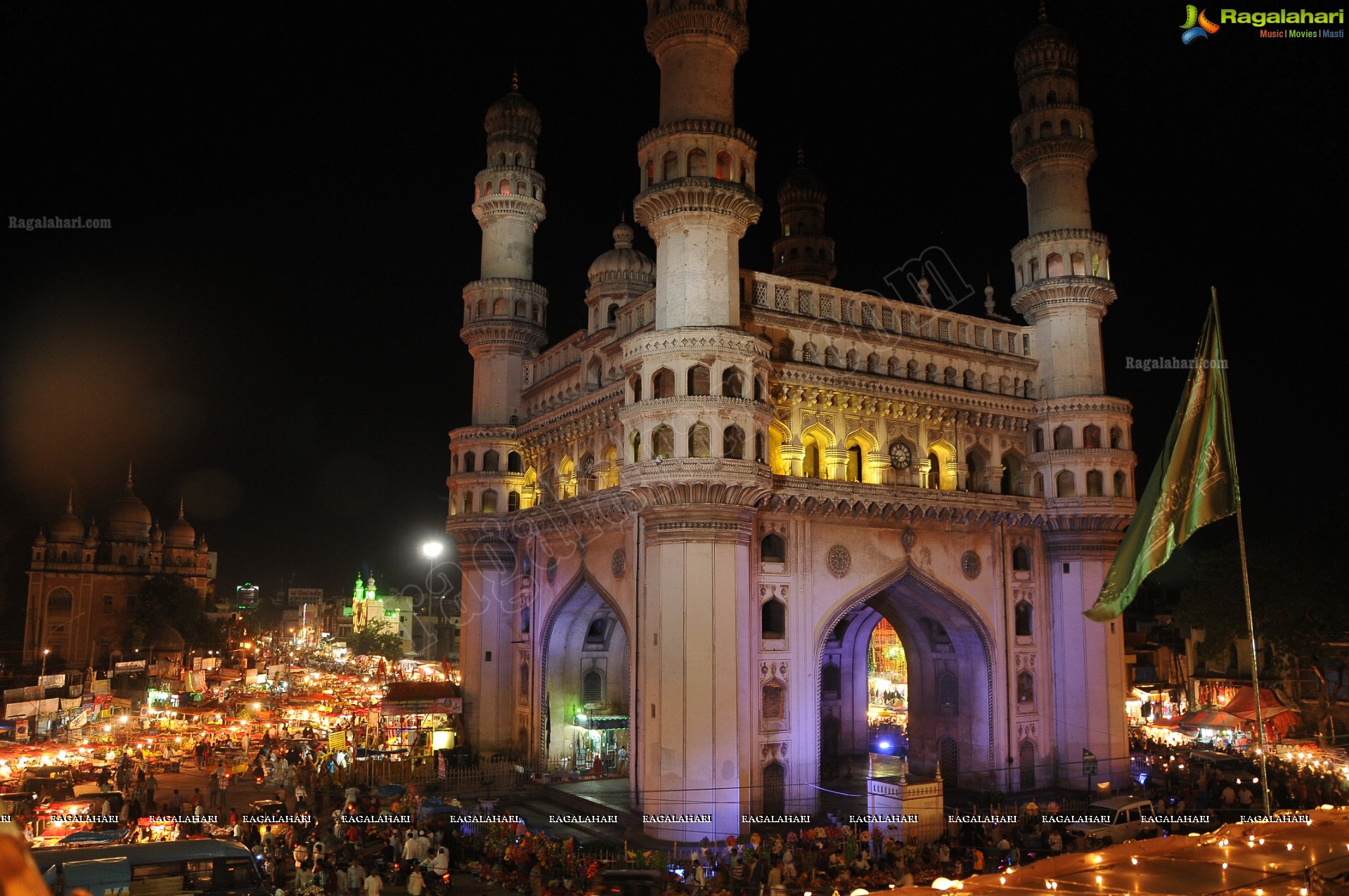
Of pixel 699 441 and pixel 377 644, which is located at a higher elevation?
pixel 699 441

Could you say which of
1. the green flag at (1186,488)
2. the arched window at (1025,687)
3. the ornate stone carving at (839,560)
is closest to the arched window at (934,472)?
the ornate stone carving at (839,560)

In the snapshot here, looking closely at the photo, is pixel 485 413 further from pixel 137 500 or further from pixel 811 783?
pixel 137 500

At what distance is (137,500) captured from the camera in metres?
86.3

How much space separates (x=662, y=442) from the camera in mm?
27391

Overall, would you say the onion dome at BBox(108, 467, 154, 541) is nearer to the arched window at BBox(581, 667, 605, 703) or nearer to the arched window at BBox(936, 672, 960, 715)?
the arched window at BBox(581, 667, 605, 703)

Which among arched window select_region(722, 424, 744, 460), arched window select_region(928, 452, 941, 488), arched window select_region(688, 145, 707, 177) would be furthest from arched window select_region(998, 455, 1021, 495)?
arched window select_region(688, 145, 707, 177)

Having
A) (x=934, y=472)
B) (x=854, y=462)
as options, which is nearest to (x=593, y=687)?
(x=854, y=462)

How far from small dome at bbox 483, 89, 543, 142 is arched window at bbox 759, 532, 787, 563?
847 inches

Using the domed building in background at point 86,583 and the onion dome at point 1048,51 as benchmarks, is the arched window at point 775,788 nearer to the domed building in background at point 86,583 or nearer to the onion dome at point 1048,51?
the onion dome at point 1048,51

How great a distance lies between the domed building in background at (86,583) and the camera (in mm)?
73000

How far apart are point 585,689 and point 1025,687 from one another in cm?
1513

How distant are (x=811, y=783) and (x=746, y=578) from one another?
19.8 ft

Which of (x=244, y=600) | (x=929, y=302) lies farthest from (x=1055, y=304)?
(x=244, y=600)

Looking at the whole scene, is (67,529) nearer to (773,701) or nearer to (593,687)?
(593,687)
